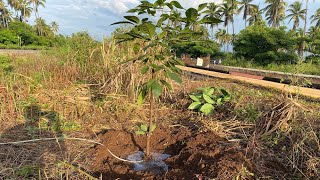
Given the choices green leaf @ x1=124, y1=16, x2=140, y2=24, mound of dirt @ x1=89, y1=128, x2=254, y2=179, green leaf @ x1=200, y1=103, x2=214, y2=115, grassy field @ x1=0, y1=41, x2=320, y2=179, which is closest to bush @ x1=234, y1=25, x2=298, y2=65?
grassy field @ x1=0, y1=41, x2=320, y2=179

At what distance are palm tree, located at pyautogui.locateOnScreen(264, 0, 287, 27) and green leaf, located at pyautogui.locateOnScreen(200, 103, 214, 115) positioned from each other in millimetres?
38859

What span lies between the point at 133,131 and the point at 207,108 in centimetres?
98

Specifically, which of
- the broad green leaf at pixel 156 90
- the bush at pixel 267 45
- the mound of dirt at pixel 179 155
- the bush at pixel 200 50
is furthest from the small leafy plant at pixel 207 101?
the bush at pixel 200 50

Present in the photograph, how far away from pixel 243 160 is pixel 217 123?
0.90 m

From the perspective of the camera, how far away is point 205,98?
11.1 feet

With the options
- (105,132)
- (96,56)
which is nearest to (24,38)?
(96,56)

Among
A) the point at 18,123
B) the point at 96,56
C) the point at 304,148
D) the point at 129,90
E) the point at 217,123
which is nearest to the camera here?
the point at 304,148

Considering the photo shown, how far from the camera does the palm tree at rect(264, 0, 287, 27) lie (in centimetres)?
3740

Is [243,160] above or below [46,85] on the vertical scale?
below

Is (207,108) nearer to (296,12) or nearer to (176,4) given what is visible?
(176,4)

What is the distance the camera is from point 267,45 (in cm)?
2575

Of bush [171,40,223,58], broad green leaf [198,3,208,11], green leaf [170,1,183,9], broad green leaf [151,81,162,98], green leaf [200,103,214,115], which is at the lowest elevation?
green leaf [200,103,214,115]

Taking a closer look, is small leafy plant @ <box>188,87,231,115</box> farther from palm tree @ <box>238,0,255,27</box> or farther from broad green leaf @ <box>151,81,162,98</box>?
palm tree @ <box>238,0,255,27</box>

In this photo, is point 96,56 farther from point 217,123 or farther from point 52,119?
point 217,123
